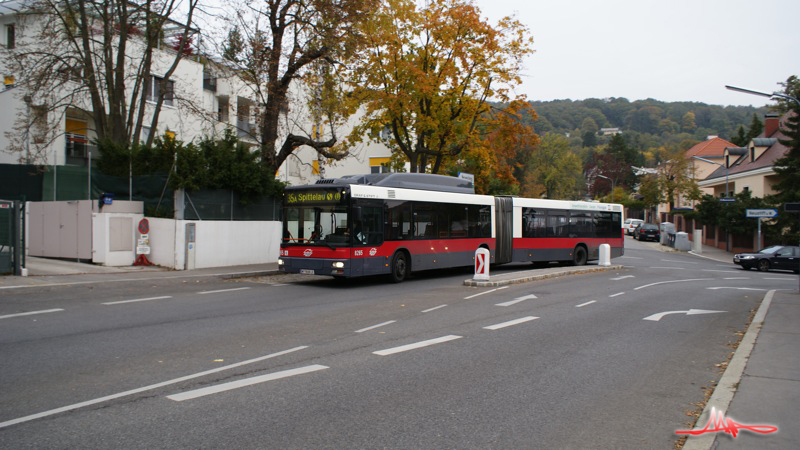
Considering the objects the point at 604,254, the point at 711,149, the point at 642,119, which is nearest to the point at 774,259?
the point at 604,254

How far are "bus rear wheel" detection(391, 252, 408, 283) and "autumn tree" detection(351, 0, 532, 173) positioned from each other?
9613 mm

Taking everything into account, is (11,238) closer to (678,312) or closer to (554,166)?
(678,312)

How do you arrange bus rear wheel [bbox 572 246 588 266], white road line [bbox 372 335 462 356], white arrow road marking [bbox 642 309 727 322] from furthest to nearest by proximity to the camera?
1. bus rear wheel [bbox 572 246 588 266]
2. white arrow road marking [bbox 642 309 727 322]
3. white road line [bbox 372 335 462 356]

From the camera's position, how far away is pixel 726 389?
6227 mm

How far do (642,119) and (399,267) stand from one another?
502 feet

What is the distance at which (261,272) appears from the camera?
19.6 metres

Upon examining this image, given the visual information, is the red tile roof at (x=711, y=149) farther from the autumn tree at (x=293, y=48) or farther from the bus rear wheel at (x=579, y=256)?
the autumn tree at (x=293, y=48)

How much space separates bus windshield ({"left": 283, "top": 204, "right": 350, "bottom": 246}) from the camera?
16.5 meters

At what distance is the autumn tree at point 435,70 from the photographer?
26188 millimetres

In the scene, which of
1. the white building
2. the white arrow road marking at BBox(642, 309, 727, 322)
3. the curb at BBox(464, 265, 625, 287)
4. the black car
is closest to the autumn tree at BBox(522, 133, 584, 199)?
the white building

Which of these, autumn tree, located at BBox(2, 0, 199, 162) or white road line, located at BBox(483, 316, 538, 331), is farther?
autumn tree, located at BBox(2, 0, 199, 162)

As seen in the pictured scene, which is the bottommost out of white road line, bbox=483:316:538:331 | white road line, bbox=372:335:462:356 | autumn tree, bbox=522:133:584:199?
white road line, bbox=483:316:538:331

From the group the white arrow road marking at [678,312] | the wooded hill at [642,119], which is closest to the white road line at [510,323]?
the white arrow road marking at [678,312]

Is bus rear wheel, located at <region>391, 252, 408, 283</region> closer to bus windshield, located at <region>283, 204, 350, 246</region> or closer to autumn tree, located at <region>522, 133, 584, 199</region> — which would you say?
bus windshield, located at <region>283, 204, 350, 246</region>
